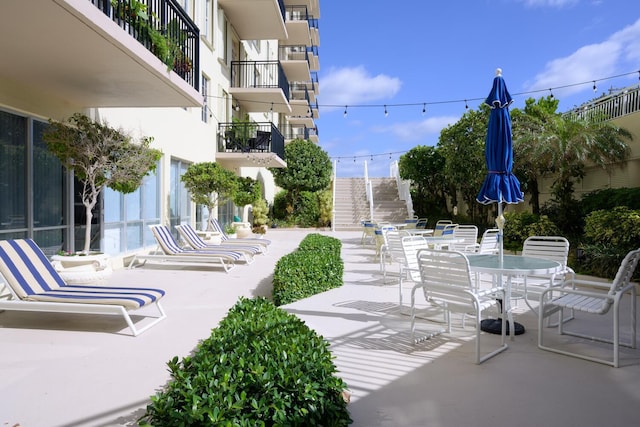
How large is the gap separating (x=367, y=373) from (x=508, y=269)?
1880 mm

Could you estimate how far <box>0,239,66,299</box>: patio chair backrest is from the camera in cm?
498

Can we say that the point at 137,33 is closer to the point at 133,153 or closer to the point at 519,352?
the point at 133,153

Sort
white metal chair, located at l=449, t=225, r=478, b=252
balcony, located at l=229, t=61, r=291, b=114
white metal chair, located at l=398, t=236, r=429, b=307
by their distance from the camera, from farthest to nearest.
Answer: balcony, located at l=229, t=61, r=291, b=114, white metal chair, located at l=449, t=225, r=478, b=252, white metal chair, located at l=398, t=236, r=429, b=307

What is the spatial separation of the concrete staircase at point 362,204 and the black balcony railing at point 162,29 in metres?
14.7

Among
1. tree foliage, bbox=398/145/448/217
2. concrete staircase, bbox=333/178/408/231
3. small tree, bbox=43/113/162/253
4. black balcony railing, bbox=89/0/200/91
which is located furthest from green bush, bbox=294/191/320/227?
small tree, bbox=43/113/162/253

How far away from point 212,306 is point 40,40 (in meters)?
3.92

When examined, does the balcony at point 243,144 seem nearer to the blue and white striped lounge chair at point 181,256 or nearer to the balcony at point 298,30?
the blue and white striped lounge chair at point 181,256

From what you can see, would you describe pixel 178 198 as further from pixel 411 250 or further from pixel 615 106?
pixel 615 106

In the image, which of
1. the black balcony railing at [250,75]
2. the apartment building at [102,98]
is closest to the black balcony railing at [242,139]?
the apartment building at [102,98]

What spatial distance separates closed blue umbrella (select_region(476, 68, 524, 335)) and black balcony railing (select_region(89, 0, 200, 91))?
4896 millimetres

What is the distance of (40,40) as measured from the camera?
5145mm

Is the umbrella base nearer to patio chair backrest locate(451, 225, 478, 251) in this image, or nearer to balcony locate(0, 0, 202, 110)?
patio chair backrest locate(451, 225, 478, 251)

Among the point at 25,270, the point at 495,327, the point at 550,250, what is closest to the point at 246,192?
the point at 25,270

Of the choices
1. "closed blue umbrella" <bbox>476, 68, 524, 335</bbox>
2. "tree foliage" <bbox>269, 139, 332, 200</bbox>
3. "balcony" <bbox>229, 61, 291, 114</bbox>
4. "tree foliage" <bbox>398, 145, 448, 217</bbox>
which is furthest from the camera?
"tree foliage" <bbox>269, 139, 332, 200</bbox>
